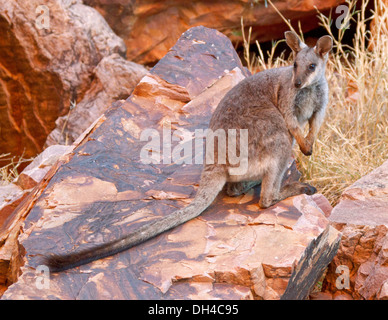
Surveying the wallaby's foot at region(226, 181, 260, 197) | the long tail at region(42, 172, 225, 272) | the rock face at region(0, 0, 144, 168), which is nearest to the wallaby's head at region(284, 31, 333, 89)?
the wallaby's foot at region(226, 181, 260, 197)

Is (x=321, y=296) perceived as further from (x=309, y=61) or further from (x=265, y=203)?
(x=309, y=61)

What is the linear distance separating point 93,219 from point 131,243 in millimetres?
453

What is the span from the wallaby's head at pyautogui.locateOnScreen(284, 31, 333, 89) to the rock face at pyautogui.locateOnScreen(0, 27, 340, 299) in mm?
866

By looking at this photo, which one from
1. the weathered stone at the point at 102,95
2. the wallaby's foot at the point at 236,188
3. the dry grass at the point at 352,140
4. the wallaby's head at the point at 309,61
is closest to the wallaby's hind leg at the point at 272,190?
the wallaby's foot at the point at 236,188

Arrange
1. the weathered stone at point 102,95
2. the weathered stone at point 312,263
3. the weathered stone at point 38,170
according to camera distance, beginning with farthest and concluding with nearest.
Result: the weathered stone at point 102,95 < the weathered stone at point 38,170 < the weathered stone at point 312,263

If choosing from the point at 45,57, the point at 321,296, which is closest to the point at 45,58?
the point at 45,57

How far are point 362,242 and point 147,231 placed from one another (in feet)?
5.11

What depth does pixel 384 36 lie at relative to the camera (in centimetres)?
631

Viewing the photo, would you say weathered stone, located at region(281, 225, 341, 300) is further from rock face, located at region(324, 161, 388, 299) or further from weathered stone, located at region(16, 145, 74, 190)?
weathered stone, located at region(16, 145, 74, 190)

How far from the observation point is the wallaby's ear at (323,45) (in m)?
3.89

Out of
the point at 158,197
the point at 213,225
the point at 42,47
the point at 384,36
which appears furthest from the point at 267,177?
the point at 42,47

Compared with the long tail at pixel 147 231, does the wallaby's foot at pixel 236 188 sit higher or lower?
lower

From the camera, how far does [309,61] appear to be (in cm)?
389

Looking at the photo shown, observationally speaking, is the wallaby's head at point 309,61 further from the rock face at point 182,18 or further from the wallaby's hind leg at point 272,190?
the rock face at point 182,18
